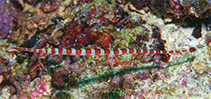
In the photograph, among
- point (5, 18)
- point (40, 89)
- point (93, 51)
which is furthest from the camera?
point (5, 18)

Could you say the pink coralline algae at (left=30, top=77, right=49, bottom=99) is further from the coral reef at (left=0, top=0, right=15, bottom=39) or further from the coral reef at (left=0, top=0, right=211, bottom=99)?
the coral reef at (left=0, top=0, right=15, bottom=39)

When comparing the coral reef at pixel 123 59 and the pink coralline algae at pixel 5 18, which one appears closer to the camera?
the coral reef at pixel 123 59

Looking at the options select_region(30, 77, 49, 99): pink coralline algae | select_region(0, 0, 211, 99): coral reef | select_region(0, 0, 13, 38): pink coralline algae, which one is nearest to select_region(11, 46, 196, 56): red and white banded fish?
select_region(0, 0, 211, 99): coral reef

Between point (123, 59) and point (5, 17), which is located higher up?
point (5, 17)

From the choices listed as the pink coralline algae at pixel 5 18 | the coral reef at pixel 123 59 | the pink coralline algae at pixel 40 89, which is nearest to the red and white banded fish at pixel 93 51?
the coral reef at pixel 123 59

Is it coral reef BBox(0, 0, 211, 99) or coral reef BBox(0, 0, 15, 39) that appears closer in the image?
coral reef BBox(0, 0, 211, 99)

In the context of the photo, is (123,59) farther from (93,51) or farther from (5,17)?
(5,17)

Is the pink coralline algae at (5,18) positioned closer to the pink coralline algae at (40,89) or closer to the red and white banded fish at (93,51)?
the pink coralline algae at (40,89)

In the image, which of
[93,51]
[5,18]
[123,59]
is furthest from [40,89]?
[5,18]

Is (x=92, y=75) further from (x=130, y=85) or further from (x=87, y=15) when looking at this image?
(x=87, y=15)
